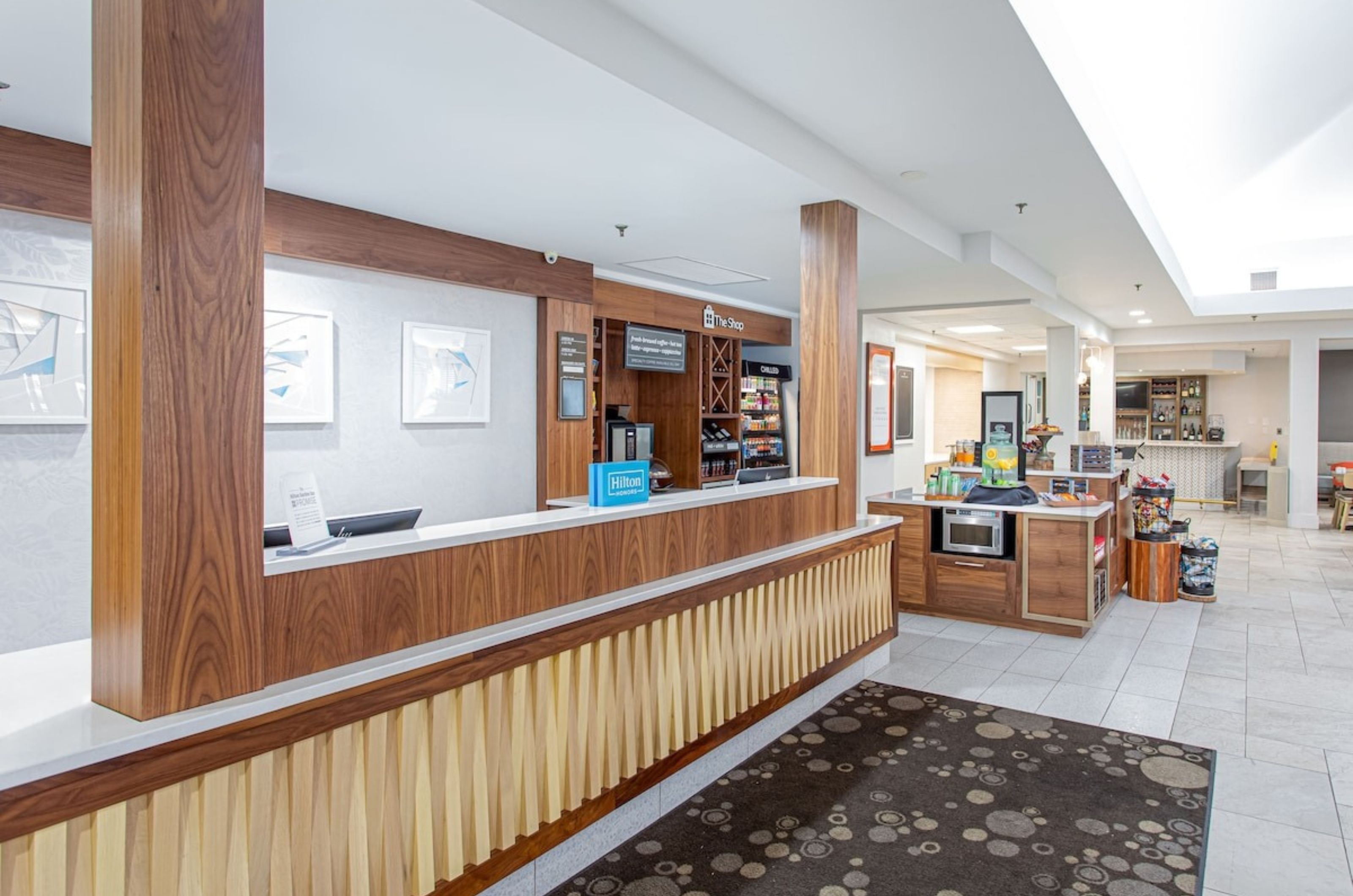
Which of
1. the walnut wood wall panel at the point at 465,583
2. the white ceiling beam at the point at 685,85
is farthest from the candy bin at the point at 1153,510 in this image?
the walnut wood wall panel at the point at 465,583

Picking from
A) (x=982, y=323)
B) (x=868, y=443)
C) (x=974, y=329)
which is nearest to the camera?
(x=868, y=443)

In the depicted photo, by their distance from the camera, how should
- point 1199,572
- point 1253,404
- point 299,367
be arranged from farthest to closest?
point 1253,404 < point 1199,572 < point 299,367

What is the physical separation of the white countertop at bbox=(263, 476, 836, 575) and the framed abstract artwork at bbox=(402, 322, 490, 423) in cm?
227

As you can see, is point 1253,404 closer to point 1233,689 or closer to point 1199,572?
point 1199,572

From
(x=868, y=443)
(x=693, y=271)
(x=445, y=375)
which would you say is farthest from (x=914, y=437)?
(x=445, y=375)

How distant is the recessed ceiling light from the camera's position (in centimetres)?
959

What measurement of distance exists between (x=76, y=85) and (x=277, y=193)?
1.35 m

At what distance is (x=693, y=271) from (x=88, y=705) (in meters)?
5.37

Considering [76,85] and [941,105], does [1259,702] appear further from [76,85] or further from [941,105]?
[76,85]

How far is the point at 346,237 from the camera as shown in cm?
455

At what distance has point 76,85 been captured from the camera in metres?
2.88

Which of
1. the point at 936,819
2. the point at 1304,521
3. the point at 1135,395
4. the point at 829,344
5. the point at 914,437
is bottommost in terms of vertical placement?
the point at 936,819

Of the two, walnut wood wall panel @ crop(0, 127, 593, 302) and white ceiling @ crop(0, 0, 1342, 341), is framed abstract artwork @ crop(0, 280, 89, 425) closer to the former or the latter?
walnut wood wall panel @ crop(0, 127, 593, 302)

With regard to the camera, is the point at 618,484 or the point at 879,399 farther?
the point at 879,399
